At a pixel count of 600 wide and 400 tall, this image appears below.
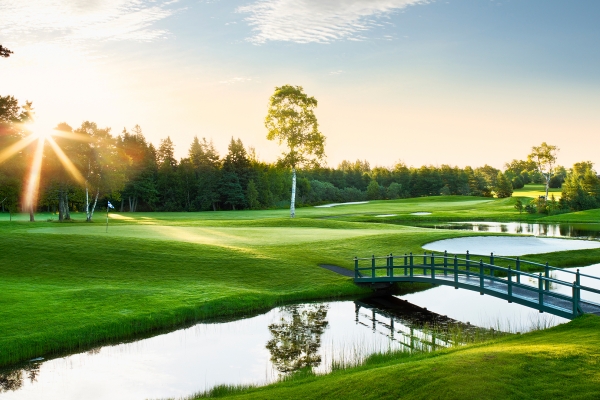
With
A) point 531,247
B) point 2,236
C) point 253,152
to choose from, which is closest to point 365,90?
point 531,247

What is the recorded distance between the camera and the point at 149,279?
2581 centimetres

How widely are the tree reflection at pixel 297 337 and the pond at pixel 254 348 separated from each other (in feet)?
0.11

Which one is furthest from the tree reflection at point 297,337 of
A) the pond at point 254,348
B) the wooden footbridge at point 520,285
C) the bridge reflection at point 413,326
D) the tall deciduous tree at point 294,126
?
the tall deciduous tree at point 294,126

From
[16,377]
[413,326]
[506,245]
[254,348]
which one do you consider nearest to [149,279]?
[254,348]

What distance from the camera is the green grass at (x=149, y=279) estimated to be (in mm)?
18328

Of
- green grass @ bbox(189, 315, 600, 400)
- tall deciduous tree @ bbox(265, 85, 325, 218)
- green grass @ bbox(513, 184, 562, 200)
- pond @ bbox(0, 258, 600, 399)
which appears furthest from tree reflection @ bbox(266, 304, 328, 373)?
green grass @ bbox(513, 184, 562, 200)

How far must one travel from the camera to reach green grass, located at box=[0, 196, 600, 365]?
Result: 1833 centimetres

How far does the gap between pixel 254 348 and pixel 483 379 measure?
895 cm

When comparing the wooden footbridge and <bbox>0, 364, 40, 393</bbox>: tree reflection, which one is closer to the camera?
<bbox>0, 364, 40, 393</bbox>: tree reflection

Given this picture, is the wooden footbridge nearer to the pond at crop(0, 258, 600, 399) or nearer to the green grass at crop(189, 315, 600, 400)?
the pond at crop(0, 258, 600, 399)

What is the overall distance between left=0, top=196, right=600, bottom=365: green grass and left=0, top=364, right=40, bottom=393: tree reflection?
0.83 m

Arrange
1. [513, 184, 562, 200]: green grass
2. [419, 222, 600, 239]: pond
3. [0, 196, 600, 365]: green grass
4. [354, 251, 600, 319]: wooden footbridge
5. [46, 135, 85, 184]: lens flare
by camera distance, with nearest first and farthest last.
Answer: [354, 251, 600, 319]: wooden footbridge < [0, 196, 600, 365]: green grass < [419, 222, 600, 239]: pond < [46, 135, 85, 184]: lens flare < [513, 184, 562, 200]: green grass

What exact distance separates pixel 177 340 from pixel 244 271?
32.4 feet

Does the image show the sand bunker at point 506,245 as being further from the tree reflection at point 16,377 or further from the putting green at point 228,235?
the tree reflection at point 16,377
